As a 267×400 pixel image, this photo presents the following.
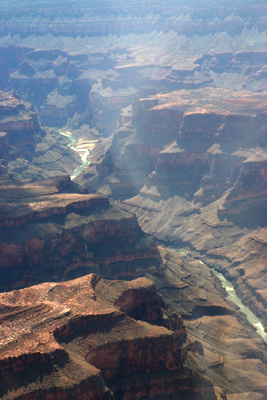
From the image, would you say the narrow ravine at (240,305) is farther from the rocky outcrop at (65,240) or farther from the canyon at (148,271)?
the rocky outcrop at (65,240)

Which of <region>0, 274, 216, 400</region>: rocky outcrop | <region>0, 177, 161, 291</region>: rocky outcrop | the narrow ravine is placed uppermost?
<region>0, 274, 216, 400</region>: rocky outcrop

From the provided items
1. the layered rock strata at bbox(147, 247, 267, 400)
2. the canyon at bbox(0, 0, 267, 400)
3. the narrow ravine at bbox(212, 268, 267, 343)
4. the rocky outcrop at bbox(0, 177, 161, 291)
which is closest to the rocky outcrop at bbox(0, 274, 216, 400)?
the canyon at bbox(0, 0, 267, 400)

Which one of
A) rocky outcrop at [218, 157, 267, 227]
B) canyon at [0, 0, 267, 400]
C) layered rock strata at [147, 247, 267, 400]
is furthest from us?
rocky outcrop at [218, 157, 267, 227]

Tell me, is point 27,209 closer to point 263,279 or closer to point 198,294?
point 198,294

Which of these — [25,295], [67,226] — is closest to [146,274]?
[67,226]

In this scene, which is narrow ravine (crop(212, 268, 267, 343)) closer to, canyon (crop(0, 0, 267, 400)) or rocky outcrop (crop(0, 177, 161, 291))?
canyon (crop(0, 0, 267, 400))

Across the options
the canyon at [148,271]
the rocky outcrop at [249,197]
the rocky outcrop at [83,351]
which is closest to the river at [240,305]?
the canyon at [148,271]

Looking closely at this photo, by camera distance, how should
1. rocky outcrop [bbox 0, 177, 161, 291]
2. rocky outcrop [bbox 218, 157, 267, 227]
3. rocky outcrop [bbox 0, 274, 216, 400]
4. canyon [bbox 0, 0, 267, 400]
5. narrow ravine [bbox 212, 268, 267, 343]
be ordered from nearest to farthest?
rocky outcrop [bbox 0, 274, 216, 400] < canyon [bbox 0, 0, 267, 400] < rocky outcrop [bbox 0, 177, 161, 291] < narrow ravine [bbox 212, 268, 267, 343] < rocky outcrop [bbox 218, 157, 267, 227]

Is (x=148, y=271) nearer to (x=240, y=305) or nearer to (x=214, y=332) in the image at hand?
(x=214, y=332)
